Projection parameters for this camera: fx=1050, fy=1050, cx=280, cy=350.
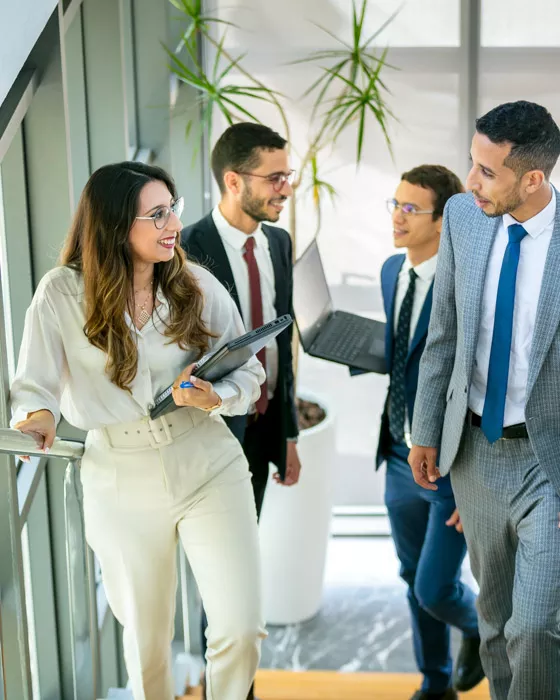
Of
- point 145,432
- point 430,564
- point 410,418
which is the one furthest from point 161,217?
point 430,564

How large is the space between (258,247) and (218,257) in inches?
7.2

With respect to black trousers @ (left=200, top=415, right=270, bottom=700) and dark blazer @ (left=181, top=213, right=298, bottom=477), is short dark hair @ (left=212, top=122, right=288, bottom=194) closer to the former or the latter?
dark blazer @ (left=181, top=213, right=298, bottom=477)

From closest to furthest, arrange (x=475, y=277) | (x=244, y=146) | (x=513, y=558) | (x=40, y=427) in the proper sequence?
(x=40, y=427)
(x=475, y=277)
(x=513, y=558)
(x=244, y=146)

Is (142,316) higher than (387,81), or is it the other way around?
(387,81)

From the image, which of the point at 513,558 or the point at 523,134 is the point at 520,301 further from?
the point at 513,558

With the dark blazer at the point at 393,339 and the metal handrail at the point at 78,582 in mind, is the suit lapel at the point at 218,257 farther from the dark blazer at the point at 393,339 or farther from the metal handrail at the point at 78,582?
the metal handrail at the point at 78,582

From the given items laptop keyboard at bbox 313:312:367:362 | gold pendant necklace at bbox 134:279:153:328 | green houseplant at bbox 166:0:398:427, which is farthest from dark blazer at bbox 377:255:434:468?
green houseplant at bbox 166:0:398:427

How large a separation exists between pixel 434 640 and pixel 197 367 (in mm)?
1601

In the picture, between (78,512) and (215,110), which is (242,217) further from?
(215,110)

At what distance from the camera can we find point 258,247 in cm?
317

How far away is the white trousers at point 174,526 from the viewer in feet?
7.83

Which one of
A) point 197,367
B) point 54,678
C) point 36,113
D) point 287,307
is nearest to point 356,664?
point 54,678

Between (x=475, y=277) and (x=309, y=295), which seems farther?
(x=309, y=295)

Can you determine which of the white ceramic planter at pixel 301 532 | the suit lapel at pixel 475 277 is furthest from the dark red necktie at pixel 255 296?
the white ceramic planter at pixel 301 532
